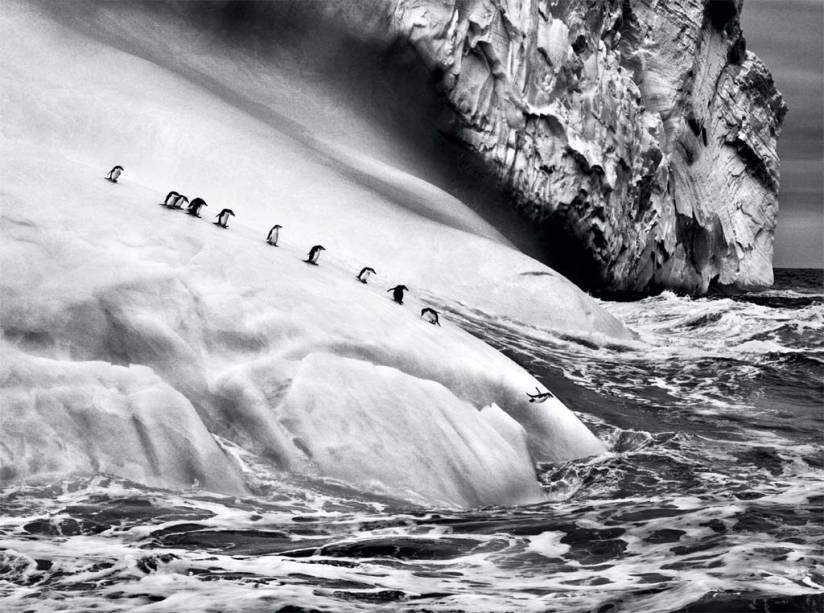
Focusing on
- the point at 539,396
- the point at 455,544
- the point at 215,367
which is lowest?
the point at 455,544

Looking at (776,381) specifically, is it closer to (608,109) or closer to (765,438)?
(765,438)

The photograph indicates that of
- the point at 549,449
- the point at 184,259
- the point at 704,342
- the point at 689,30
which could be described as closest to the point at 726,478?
the point at 549,449

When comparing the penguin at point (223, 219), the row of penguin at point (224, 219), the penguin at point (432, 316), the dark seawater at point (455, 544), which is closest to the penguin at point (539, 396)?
the row of penguin at point (224, 219)

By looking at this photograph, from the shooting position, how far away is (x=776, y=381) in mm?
13891

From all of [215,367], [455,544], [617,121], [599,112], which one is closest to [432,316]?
[215,367]

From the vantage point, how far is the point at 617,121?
2717cm

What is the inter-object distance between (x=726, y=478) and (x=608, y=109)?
19240 millimetres

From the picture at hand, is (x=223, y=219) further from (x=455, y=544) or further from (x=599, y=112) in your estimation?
(x=599, y=112)

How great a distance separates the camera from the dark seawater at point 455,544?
195 inches

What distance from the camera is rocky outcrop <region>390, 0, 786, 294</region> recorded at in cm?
2192

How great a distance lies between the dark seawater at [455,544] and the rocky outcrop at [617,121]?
13.6 metres

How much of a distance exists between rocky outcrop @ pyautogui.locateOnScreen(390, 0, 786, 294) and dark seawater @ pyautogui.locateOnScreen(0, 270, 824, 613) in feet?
44.5

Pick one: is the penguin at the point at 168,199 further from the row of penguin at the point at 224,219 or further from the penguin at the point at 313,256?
the penguin at the point at 313,256

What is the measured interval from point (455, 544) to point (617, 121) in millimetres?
22376
